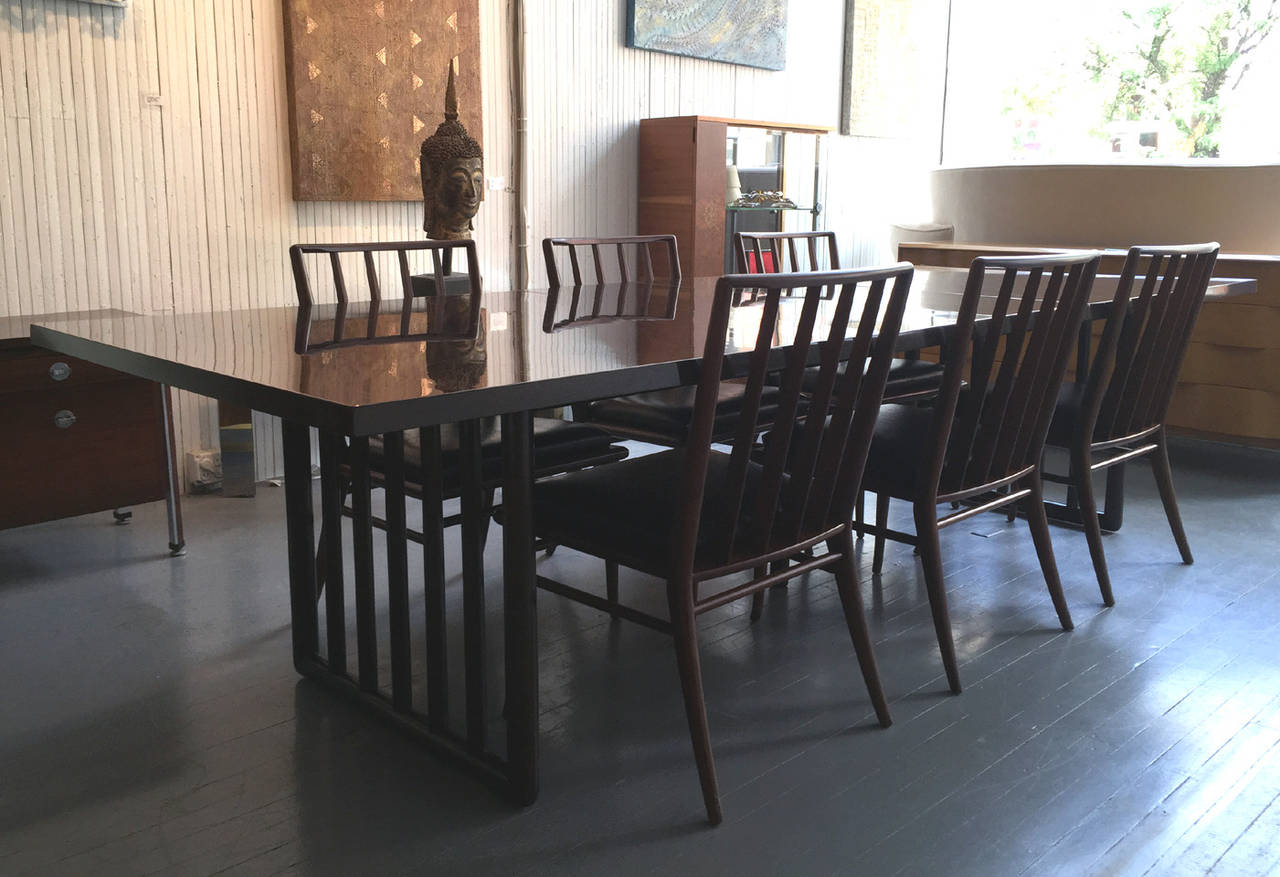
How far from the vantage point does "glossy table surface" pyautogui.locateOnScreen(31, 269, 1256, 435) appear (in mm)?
1341

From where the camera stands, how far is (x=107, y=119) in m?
3.25

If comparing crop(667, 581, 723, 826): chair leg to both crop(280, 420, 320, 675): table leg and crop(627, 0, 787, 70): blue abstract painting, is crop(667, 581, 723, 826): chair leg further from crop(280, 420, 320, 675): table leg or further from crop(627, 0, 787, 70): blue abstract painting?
crop(627, 0, 787, 70): blue abstract painting

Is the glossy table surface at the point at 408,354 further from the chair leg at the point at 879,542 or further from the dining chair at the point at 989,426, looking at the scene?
the chair leg at the point at 879,542

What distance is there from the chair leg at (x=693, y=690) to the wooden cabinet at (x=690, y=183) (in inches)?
117

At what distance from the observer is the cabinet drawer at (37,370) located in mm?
2631

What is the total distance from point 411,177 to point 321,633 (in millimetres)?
2041

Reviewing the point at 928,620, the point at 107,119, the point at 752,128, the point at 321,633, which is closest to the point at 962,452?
the point at 928,620

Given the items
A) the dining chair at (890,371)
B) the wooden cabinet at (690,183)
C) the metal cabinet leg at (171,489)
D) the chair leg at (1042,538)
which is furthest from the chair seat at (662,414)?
the wooden cabinet at (690,183)

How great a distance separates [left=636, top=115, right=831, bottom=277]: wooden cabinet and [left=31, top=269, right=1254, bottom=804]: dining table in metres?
2.20

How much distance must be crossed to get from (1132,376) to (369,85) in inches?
101

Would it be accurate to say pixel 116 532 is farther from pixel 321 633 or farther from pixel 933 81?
pixel 933 81

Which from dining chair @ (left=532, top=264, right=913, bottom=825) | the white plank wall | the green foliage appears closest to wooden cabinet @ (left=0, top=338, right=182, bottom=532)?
the white plank wall

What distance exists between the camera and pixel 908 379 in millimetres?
3199

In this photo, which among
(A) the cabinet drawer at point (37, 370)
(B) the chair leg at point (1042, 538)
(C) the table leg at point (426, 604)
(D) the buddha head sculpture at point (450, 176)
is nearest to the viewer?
(C) the table leg at point (426, 604)
